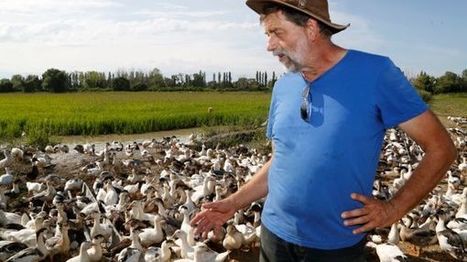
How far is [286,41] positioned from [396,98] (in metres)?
0.64

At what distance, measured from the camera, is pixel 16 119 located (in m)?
25.5

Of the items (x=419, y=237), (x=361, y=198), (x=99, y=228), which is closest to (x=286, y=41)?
(x=361, y=198)

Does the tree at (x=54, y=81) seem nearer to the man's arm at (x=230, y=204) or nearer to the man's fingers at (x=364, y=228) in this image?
the man's arm at (x=230, y=204)

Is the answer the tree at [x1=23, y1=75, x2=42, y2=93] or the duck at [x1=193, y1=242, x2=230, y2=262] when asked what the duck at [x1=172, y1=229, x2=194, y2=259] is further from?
the tree at [x1=23, y1=75, x2=42, y2=93]

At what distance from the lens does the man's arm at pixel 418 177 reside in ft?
8.57

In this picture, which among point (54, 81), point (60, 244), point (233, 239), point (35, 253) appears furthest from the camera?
point (54, 81)

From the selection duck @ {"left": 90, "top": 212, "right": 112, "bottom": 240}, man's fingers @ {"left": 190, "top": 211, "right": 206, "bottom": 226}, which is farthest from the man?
duck @ {"left": 90, "top": 212, "right": 112, "bottom": 240}

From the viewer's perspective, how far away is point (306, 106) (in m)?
2.79

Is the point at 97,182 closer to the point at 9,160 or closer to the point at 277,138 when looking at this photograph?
the point at 9,160

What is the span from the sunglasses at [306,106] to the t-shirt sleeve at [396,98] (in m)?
0.34

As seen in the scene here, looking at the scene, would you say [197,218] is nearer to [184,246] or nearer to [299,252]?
[299,252]

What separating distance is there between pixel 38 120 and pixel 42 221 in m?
17.9

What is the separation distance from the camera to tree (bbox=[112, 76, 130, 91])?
72.9 m

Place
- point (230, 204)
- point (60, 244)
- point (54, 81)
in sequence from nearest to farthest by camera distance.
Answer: point (230, 204) < point (60, 244) < point (54, 81)
